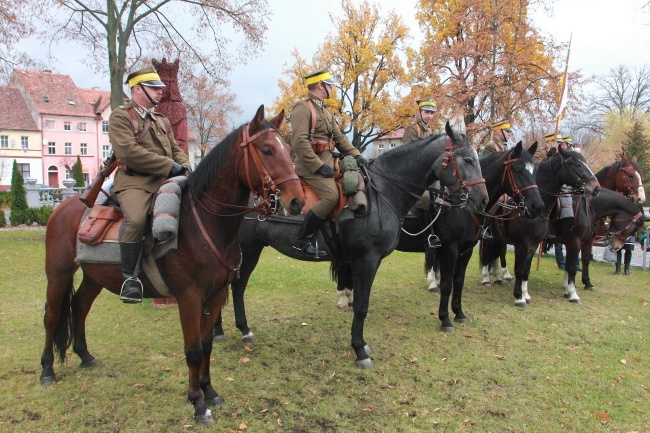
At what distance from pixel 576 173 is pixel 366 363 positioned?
5.41m

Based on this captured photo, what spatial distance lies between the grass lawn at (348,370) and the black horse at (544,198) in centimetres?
80

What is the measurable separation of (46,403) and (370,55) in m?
30.9

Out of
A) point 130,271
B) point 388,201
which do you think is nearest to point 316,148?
point 388,201

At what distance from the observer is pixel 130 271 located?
13.0ft

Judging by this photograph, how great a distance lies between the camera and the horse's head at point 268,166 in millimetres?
3539

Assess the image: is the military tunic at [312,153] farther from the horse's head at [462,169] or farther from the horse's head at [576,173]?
the horse's head at [576,173]

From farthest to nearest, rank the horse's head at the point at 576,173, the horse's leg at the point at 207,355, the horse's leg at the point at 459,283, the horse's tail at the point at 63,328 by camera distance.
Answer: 1. the horse's head at the point at 576,173
2. the horse's leg at the point at 459,283
3. the horse's tail at the point at 63,328
4. the horse's leg at the point at 207,355

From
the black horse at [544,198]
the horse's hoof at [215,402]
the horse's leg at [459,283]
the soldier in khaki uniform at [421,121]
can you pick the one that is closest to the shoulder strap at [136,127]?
the horse's hoof at [215,402]

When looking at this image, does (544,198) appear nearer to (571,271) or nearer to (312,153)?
(571,271)

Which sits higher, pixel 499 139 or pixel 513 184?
pixel 499 139

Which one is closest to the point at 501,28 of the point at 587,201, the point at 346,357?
the point at 587,201

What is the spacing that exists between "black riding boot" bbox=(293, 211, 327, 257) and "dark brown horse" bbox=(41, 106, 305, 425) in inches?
60.4

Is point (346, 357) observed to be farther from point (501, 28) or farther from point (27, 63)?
point (501, 28)

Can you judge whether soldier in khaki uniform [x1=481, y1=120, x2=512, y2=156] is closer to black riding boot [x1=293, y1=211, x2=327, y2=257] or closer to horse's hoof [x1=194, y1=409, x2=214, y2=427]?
black riding boot [x1=293, y1=211, x2=327, y2=257]
